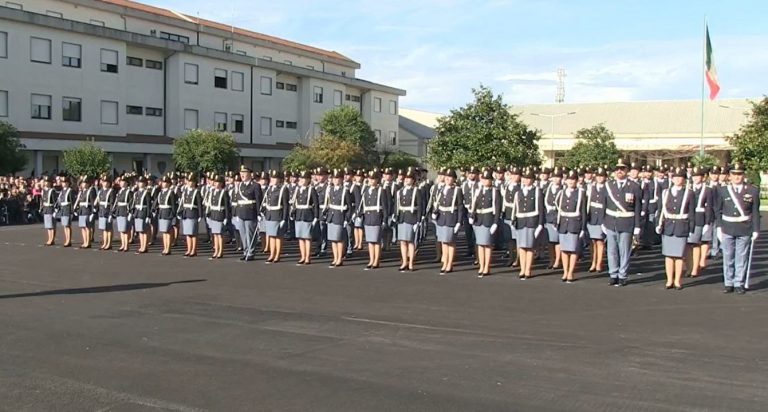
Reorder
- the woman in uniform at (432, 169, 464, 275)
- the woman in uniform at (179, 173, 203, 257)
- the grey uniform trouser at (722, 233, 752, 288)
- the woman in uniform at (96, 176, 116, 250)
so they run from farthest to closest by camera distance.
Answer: the woman in uniform at (96, 176, 116, 250) → the woman in uniform at (179, 173, 203, 257) → the woman in uniform at (432, 169, 464, 275) → the grey uniform trouser at (722, 233, 752, 288)

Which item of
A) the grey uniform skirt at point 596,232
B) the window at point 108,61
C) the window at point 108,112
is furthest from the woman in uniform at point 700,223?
the window at point 108,61

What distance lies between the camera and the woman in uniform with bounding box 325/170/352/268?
14.6 metres

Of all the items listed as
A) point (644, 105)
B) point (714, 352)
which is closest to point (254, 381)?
point (714, 352)

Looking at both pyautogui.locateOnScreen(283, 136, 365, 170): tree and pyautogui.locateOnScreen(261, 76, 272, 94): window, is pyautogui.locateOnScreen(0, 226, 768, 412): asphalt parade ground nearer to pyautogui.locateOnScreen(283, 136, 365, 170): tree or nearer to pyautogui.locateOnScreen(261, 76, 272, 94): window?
pyautogui.locateOnScreen(283, 136, 365, 170): tree

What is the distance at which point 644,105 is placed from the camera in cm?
6762

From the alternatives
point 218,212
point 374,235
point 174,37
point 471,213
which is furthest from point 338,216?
point 174,37

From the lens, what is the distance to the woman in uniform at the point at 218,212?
53.1ft

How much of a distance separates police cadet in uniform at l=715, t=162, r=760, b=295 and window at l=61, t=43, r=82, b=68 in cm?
3409

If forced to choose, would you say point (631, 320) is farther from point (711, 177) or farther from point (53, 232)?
point (53, 232)

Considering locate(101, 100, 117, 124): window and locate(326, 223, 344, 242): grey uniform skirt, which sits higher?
locate(101, 100, 117, 124): window

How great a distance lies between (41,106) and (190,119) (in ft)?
30.7

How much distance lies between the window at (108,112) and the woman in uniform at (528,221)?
3192cm

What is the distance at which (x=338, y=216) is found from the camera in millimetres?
14742

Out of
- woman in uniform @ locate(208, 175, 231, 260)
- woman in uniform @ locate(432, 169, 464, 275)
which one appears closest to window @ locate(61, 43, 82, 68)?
woman in uniform @ locate(208, 175, 231, 260)
